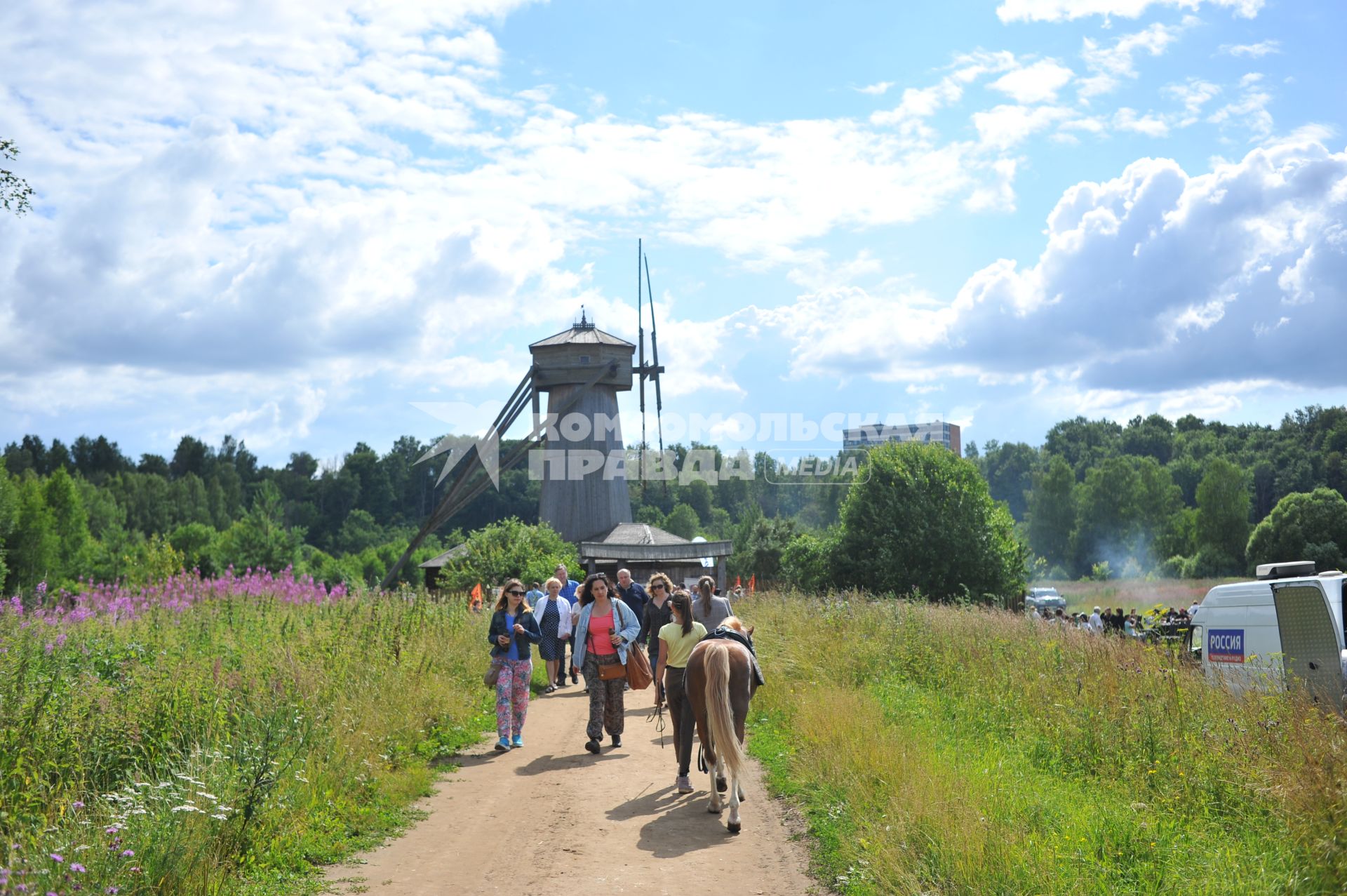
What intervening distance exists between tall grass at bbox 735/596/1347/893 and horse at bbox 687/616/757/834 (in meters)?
0.70

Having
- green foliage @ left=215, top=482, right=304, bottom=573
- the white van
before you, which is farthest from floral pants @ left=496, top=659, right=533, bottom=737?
green foliage @ left=215, top=482, right=304, bottom=573

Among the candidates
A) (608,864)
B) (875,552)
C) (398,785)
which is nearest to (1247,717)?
(608,864)

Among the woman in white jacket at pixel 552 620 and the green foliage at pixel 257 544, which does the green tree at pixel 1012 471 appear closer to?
the green foliage at pixel 257 544

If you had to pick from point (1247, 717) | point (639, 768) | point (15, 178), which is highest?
point (15, 178)

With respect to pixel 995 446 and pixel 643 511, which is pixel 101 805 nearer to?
pixel 643 511

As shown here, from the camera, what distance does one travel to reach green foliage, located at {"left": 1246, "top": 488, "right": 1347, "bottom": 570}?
55.3m

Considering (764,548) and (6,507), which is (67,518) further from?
(764,548)

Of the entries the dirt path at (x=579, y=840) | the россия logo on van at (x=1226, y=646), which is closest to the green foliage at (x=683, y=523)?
the россия logo on van at (x=1226, y=646)

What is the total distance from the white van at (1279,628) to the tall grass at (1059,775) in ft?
4.71

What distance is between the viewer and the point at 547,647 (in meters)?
13.9

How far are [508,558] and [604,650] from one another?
51.4 ft

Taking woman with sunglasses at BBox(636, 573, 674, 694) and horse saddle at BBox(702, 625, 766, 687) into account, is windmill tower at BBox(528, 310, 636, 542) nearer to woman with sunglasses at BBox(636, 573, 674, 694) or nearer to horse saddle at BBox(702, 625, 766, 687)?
woman with sunglasses at BBox(636, 573, 674, 694)

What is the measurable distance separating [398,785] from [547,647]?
4594mm

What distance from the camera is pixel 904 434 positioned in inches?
3568
